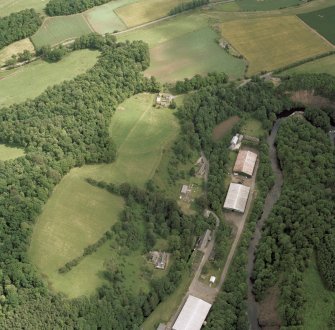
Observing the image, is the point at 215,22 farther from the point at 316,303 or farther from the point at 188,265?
the point at 316,303

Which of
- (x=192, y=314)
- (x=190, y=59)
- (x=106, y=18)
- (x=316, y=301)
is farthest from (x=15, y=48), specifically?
(x=316, y=301)

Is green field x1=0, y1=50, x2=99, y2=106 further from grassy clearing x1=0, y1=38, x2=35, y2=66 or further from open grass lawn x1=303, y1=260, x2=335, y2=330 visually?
open grass lawn x1=303, y1=260, x2=335, y2=330

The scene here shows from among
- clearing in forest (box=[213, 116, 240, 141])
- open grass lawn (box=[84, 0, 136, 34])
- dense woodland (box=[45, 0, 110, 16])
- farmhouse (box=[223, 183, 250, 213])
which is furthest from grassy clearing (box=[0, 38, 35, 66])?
farmhouse (box=[223, 183, 250, 213])

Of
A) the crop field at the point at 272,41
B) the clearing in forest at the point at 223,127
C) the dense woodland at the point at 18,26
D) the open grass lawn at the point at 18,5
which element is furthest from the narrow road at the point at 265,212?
the open grass lawn at the point at 18,5

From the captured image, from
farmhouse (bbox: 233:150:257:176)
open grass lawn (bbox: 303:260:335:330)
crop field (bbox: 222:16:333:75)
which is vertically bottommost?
open grass lawn (bbox: 303:260:335:330)

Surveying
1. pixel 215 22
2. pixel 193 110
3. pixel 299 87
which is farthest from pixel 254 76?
pixel 215 22

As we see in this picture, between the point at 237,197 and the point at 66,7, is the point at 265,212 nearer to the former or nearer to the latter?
the point at 237,197
